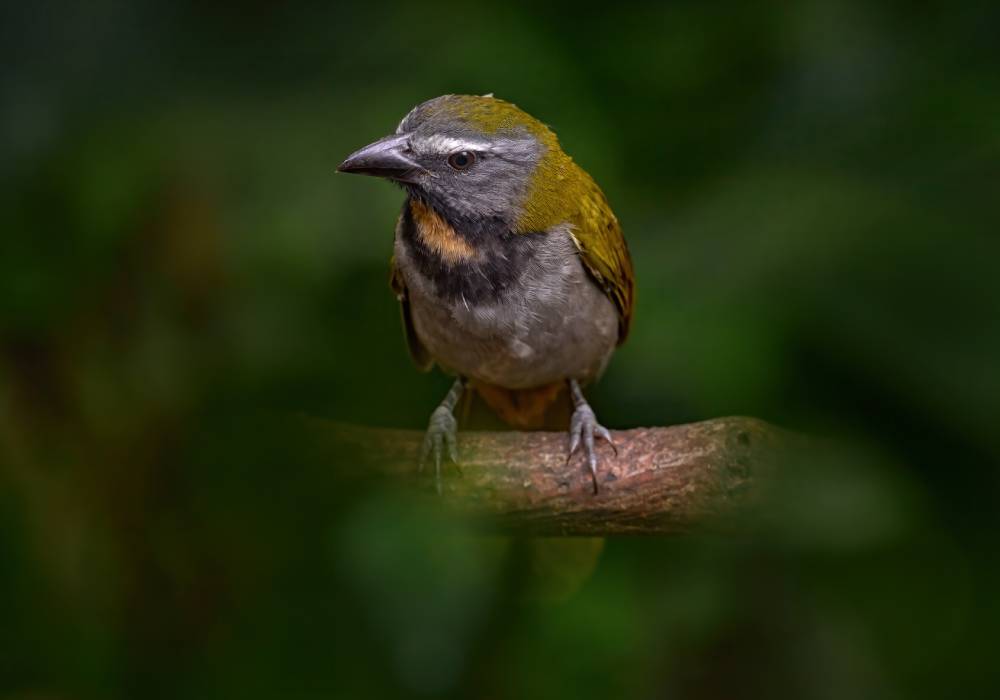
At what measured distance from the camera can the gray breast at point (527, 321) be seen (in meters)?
2.57

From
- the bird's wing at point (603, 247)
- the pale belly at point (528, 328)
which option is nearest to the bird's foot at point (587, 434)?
the pale belly at point (528, 328)

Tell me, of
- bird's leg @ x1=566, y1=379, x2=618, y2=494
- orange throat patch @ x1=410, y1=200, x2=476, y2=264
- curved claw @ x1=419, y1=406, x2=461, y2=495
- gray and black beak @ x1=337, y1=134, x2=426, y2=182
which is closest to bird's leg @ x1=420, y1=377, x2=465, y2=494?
curved claw @ x1=419, y1=406, x2=461, y2=495

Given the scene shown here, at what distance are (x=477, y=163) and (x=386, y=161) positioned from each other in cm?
→ 28

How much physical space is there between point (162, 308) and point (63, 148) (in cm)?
78

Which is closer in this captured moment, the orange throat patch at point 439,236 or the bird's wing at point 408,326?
the orange throat patch at point 439,236

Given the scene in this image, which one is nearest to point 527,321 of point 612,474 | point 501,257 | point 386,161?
point 501,257

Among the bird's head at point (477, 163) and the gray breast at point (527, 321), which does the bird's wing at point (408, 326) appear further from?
the bird's head at point (477, 163)

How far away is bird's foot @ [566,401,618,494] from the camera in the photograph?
254cm

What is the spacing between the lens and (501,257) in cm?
254

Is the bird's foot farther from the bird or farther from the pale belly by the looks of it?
the pale belly

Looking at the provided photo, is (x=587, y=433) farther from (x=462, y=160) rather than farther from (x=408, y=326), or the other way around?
(x=462, y=160)

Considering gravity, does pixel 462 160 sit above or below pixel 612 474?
above

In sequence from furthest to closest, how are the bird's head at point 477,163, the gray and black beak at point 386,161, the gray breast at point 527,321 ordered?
1. the gray breast at point 527,321
2. the bird's head at point 477,163
3. the gray and black beak at point 386,161

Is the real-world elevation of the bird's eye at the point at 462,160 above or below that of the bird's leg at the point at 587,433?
above
